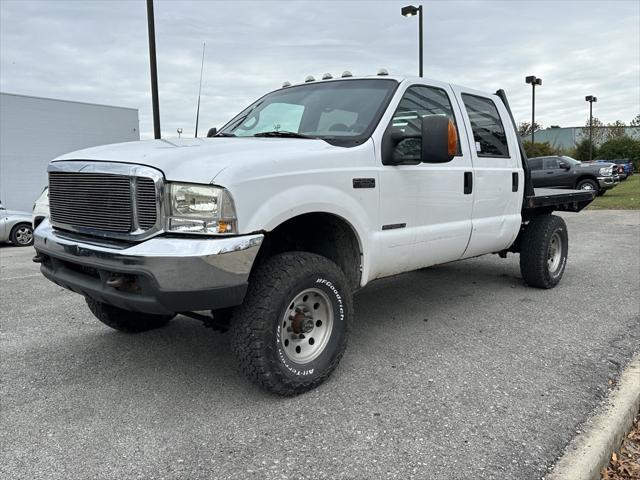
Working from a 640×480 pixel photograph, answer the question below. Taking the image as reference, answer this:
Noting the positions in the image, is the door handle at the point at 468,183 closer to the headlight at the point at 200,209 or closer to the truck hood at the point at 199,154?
the truck hood at the point at 199,154

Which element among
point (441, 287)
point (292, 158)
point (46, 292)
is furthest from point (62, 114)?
point (292, 158)

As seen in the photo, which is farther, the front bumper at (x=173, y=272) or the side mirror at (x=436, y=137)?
the side mirror at (x=436, y=137)

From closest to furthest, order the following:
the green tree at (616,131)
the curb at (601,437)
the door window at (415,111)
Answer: the curb at (601,437), the door window at (415,111), the green tree at (616,131)

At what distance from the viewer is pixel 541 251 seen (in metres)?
5.77

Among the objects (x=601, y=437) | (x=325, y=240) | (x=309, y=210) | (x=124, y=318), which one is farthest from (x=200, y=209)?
(x=601, y=437)

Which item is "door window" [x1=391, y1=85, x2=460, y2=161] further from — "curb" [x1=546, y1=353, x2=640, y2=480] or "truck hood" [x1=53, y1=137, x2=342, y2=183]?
"curb" [x1=546, y1=353, x2=640, y2=480]

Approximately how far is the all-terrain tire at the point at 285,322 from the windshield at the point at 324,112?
98 centimetres

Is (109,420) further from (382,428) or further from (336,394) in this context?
(382,428)

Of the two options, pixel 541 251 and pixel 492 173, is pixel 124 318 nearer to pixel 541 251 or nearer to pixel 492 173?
pixel 492 173

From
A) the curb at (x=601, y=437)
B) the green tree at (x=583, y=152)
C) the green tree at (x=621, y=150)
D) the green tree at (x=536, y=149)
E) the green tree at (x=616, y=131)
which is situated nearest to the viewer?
the curb at (x=601, y=437)

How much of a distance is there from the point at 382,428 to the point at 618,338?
253 centimetres

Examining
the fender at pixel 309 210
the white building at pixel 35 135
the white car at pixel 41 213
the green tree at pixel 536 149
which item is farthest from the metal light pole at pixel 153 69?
the green tree at pixel 536 149

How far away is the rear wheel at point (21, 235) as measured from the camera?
522 inches

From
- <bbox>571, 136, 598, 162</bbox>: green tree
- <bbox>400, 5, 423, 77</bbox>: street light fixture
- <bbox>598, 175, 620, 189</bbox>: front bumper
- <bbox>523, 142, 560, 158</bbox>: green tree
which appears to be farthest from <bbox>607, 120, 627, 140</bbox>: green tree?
<bbox>400, 5, 423, 77</bbox>: street light fixture
